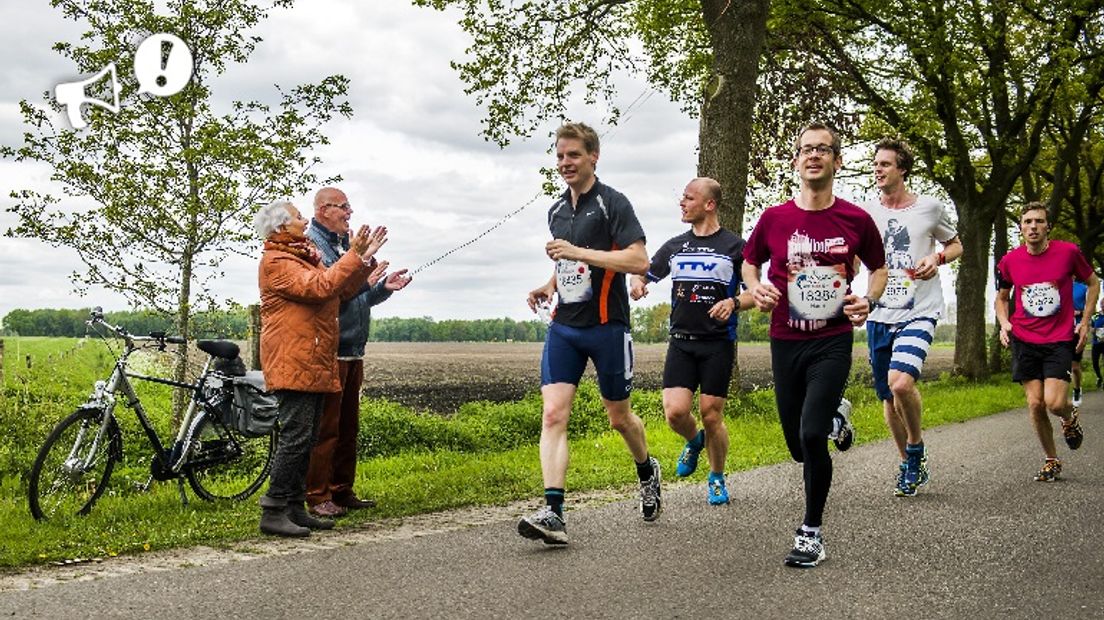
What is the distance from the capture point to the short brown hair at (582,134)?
650cm

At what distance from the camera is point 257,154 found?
1321 cm

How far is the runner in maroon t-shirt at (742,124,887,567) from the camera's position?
5.99 meters

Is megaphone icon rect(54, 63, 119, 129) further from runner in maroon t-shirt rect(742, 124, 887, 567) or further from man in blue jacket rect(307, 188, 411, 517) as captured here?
runner in maroon t-shirt rect(742, 124, 887, 567)

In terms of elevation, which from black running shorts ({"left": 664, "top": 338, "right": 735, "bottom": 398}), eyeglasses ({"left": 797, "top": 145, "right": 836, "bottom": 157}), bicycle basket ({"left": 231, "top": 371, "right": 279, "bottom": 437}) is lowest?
bicycle basket ({"left": 231, "top": 371, "right": 279, "bottom": 437})

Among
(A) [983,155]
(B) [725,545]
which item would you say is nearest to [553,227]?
(B) [725,545]

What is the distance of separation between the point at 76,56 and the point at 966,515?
11.4m

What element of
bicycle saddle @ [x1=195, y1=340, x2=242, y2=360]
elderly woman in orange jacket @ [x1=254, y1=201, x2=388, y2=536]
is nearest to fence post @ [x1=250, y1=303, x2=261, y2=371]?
bicycle saddle @ [x1=195, y1=340, x2=242, y2=360]

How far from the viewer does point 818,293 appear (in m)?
6.10

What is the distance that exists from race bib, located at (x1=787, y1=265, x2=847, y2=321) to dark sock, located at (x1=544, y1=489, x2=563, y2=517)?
1618 mm

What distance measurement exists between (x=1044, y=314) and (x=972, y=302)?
693 inches

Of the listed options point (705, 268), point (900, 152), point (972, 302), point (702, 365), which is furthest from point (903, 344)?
point (972, 302)

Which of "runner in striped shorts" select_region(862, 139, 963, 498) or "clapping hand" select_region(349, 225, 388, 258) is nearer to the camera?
"clapping hand" select_region(349, 225, 388, 258)

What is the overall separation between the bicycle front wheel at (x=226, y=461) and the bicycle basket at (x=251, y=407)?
0.19 meters

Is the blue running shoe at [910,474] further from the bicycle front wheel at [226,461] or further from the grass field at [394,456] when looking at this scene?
the bicycle front wheel at [226,461]
